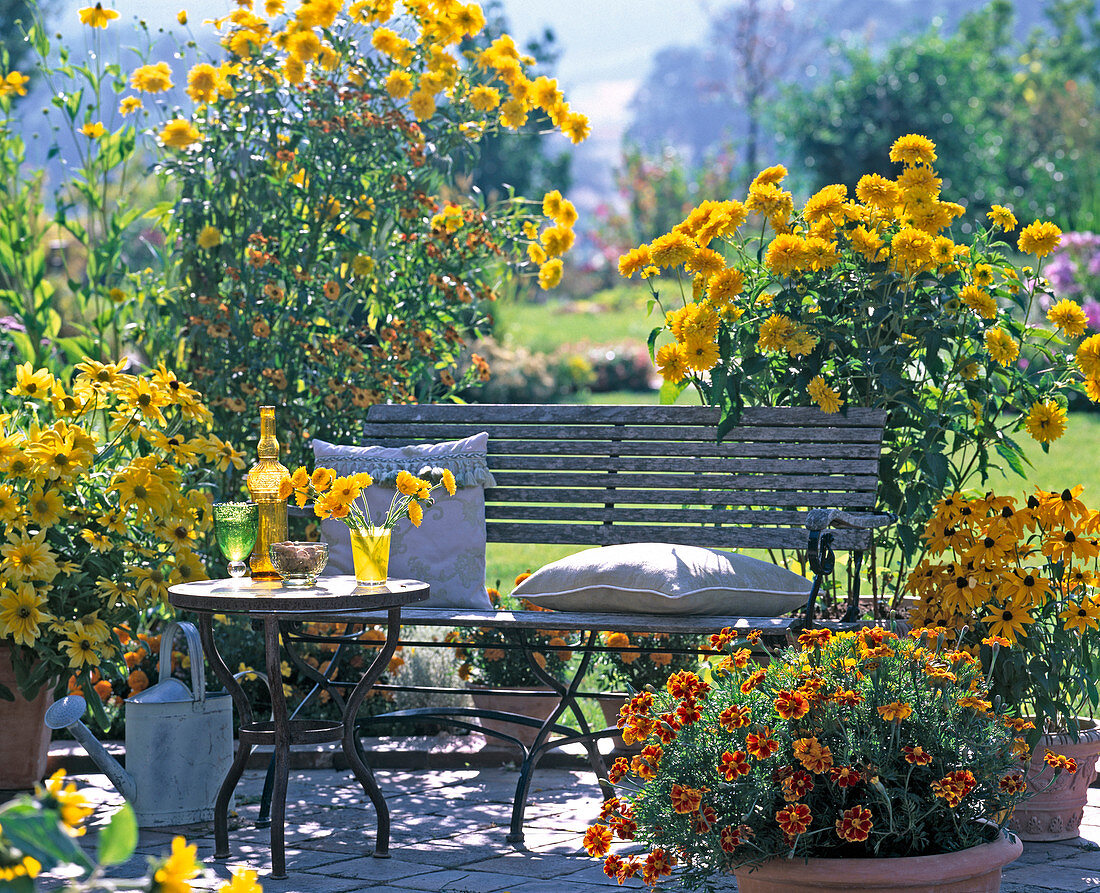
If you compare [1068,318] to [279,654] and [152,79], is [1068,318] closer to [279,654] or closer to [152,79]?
[279,654]

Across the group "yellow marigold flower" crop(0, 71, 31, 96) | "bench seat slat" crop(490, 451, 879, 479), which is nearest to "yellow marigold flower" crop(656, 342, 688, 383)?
"bench seat slat" crop(490, 451, 879, 479)

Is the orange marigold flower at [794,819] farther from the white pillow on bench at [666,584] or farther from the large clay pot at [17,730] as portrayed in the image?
the large clay pot at [17,730]

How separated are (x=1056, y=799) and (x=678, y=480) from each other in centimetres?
134

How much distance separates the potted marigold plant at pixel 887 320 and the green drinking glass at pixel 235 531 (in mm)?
1216

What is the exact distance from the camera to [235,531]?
3244 millimetres

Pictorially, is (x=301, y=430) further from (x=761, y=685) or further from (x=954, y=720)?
(x=954, y=720)

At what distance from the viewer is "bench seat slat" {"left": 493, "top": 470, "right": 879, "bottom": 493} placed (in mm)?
3693

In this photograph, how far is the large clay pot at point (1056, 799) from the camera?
10.1 feet

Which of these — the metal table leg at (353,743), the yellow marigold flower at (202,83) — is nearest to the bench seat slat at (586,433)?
the metal table leg at (353,743)

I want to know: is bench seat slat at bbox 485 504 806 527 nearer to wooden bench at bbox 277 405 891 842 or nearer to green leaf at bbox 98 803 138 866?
wooden bench at bbox 277 405 891 842

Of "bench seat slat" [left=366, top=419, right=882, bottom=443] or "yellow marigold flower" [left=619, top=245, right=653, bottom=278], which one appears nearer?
"bench seat slat" [left=366, top=419, right=882, bottom=443]

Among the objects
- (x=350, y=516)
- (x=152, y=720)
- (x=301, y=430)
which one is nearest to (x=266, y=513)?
(x=350, y=516)

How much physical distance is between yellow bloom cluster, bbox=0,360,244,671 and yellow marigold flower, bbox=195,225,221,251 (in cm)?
105

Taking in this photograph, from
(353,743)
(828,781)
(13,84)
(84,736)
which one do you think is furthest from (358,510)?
(13,84)
